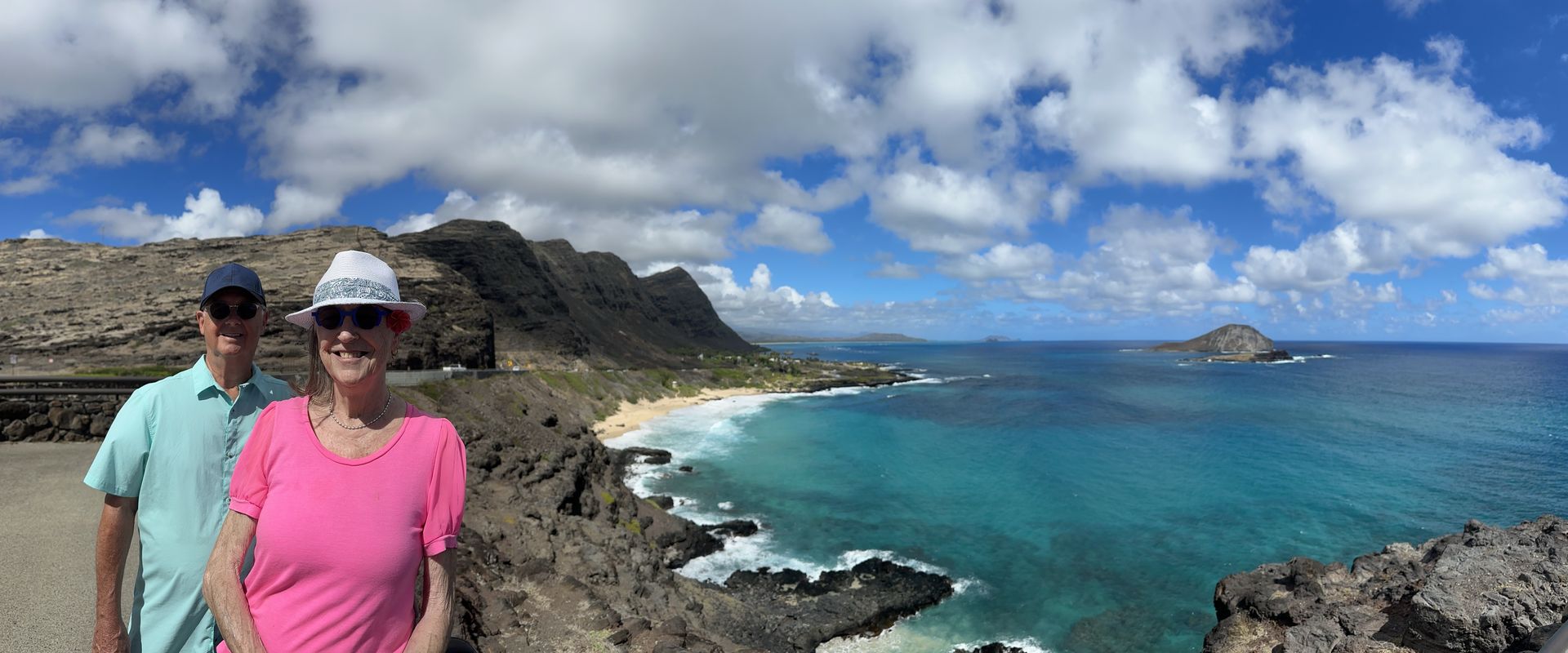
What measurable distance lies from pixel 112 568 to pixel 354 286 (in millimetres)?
2402

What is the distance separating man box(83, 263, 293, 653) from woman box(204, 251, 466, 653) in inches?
42.8

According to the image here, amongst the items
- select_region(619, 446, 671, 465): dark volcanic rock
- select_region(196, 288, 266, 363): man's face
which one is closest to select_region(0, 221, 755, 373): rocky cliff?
select_region(619, 446, 671, 465): dark volcanic rock

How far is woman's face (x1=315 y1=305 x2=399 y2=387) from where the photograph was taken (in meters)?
2.77

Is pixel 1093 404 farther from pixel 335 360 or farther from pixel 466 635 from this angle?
pixel 335 360

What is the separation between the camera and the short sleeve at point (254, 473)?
2586 mm

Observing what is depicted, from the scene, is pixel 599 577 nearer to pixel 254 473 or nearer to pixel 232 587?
pixel 232 587

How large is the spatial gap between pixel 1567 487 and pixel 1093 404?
42518 millimetres

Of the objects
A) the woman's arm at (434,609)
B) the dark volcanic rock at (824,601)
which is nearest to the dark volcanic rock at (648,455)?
the dark volcanic rock at (824,601)

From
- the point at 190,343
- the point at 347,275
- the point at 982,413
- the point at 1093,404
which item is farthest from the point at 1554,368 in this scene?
the point at 190,343

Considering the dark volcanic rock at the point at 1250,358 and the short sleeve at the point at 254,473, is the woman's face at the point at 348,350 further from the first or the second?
the dark volcanic rock at the point at 1250,358

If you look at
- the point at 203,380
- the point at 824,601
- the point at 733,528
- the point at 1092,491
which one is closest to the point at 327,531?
the point at 203,380

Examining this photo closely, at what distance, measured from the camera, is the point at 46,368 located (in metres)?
42.8

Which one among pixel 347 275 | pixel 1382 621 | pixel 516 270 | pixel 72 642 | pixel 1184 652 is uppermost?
pixel 516 270

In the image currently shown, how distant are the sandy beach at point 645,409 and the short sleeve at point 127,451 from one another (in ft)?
152
